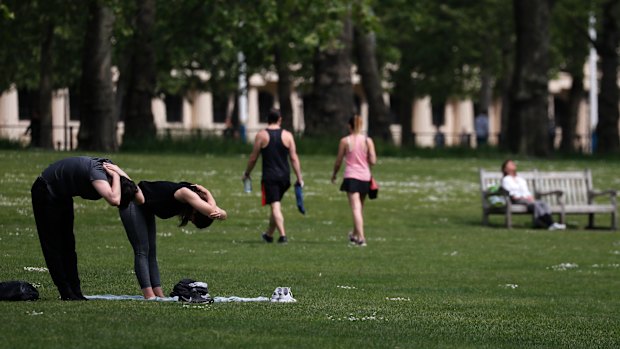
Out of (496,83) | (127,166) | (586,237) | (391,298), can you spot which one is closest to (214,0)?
(127,166)

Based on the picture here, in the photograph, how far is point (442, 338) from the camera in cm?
1088

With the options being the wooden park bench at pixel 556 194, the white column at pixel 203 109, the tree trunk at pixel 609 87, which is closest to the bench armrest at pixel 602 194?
the wooden park bench at pixel 556 194

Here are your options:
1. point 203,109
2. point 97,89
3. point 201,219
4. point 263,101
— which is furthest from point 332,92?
point 263,101

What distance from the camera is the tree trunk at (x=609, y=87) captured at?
52.7 meters

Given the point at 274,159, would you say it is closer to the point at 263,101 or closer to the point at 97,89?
the point at 97,89

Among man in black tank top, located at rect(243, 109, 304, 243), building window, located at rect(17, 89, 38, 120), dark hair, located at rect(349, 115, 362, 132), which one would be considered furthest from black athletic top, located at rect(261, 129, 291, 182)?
building window, located at rect(17, 89, 38, 120)

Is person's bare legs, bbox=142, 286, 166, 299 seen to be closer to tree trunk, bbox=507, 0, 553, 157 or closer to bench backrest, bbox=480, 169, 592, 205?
bench backrest, bbox=480, 169, 592, 205

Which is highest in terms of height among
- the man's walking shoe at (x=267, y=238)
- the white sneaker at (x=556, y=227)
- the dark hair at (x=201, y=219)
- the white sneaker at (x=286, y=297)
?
the dark hair at (x=201, y=219)

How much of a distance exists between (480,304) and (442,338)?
303cm

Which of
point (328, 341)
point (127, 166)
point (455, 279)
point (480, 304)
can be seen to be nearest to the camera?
point (328, 341)

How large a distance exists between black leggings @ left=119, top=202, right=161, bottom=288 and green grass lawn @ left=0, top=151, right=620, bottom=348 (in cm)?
44

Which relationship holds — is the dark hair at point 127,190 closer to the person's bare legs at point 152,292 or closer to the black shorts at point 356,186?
the person's bare legs at point 152,292

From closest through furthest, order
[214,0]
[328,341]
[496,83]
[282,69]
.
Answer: [328,341], [214,0], [282,69], [496,83]

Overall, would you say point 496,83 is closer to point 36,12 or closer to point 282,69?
point 282,69
